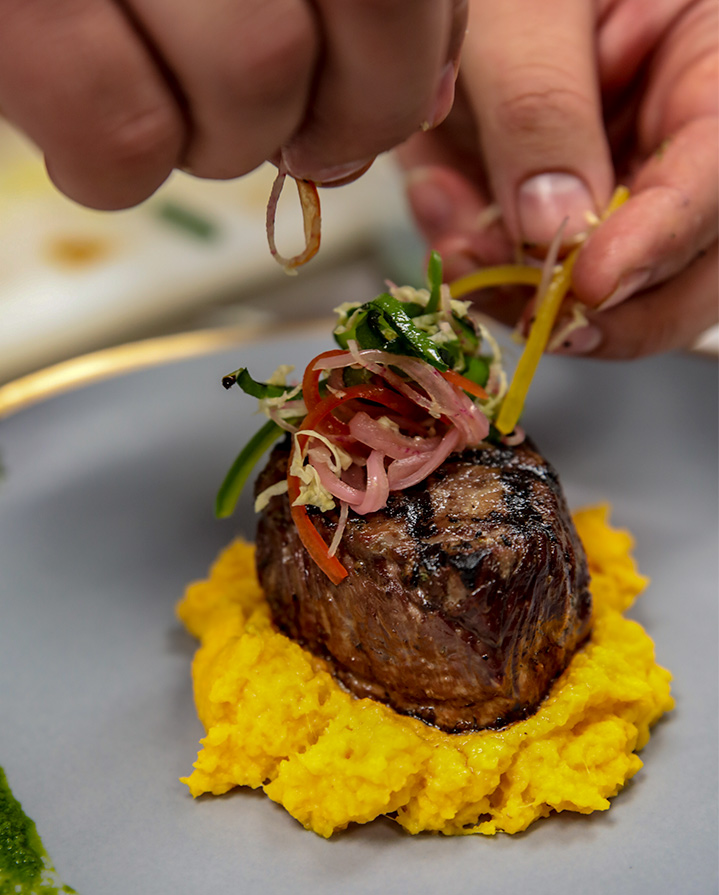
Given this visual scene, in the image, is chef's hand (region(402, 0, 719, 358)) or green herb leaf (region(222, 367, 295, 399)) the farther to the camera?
chef's hand (region(402, 0, 719, 358))

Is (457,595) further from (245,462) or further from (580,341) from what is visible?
(580,341)

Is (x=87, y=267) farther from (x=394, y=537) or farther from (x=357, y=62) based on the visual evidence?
(x=357, y=62)

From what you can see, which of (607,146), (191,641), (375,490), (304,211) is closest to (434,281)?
(375,490)

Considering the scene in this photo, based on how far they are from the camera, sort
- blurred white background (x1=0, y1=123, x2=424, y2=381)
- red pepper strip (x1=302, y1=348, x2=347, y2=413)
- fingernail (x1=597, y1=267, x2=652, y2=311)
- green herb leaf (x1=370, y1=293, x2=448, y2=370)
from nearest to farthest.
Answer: green herb leaf (x1=370, y1=293, x2=448, y2=370) → red pepper strip (x1=302, y1=348, x2=347, y2=413) → fingernail (x1=597, y1=267, x2=652, y2=311) → blurred white background (x1=0, y1=123, x2=424, y2=381)

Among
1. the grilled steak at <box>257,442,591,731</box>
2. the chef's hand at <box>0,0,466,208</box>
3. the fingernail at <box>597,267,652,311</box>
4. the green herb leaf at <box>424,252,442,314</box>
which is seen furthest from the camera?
the fingernail at <box>597,267,652,311</box>

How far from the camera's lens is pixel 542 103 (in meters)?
2.88

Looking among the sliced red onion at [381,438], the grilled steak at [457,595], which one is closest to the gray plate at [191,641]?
the grilled steak at [457,595]

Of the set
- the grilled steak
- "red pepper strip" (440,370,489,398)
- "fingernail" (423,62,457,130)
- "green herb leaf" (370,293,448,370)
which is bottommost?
the grilled steak

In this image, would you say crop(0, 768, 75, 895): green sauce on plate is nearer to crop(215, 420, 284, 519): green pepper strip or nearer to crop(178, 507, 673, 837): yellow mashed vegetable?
crop(178, 507, 673, 837): yellow mashed vegetable

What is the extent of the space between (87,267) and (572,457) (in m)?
4.12

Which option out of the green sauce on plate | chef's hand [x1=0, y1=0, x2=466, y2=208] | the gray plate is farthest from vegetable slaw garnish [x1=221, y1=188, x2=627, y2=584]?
the green sauce on plate

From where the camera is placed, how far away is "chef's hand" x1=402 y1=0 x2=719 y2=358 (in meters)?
2.87

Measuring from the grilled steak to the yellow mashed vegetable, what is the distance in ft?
0.27

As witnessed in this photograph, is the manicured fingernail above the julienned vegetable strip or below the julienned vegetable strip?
below
